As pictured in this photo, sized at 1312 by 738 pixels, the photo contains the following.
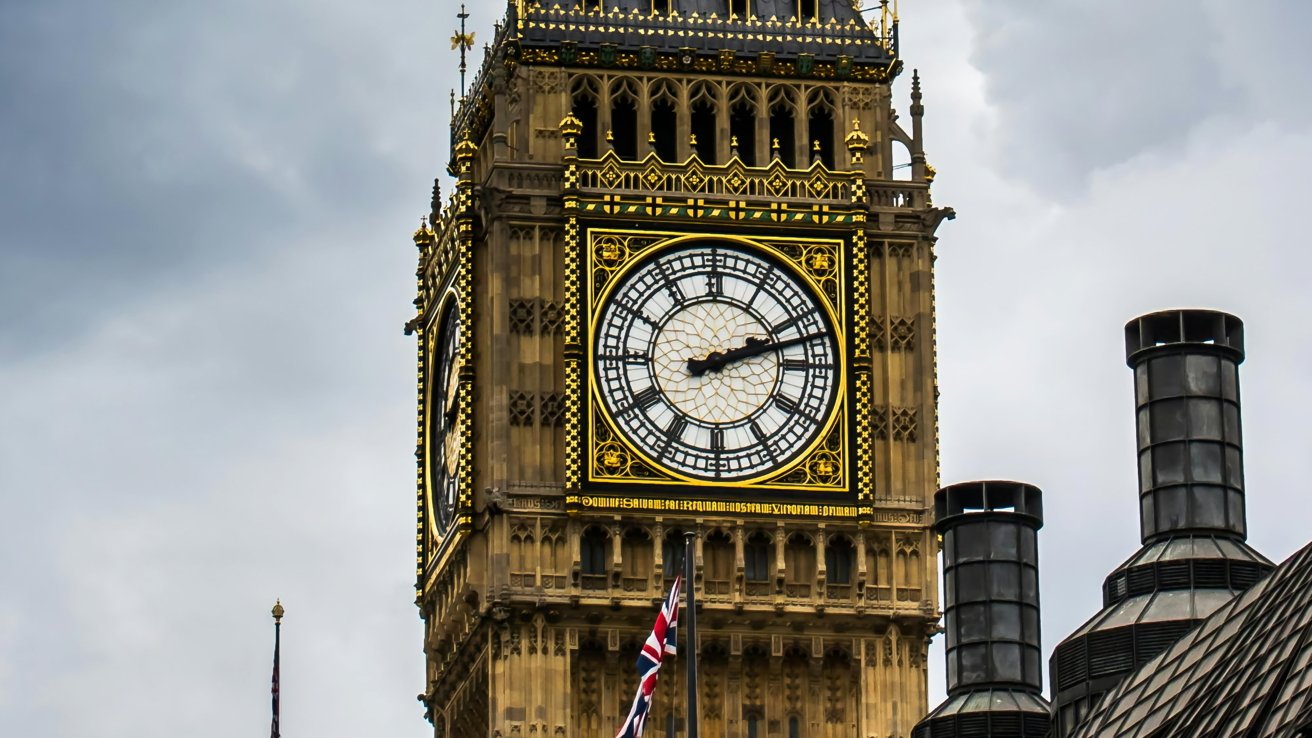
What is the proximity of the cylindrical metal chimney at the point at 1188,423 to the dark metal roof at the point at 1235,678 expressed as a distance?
9.59m

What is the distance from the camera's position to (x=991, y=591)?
96.6 meters

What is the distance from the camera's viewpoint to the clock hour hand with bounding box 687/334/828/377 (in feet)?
339

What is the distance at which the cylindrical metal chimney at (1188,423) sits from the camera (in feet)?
298

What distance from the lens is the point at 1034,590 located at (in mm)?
96875

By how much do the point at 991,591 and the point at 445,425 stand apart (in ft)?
47.4

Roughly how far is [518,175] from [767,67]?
507 cm

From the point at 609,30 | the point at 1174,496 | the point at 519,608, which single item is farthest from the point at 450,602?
the point at 1174,496

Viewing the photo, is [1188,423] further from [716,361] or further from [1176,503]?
[716,361]

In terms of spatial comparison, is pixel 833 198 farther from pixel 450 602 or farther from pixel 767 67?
pixel 450 602

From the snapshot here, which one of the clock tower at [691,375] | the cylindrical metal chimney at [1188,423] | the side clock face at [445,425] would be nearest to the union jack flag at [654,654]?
the cylindrical metal chimney at [1188,423]

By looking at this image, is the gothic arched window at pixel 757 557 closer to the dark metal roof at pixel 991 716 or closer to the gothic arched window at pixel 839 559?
the gothic arched window at pixel 839 559

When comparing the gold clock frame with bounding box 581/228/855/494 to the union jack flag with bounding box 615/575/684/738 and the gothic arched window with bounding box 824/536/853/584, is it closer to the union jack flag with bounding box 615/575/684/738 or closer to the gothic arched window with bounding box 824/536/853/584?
the gothic arched window with bounding box 824/536/853/584

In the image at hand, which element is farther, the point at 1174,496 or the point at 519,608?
the point at 519,608

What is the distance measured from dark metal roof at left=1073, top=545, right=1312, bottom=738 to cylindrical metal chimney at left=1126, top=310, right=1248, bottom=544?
378 inches
